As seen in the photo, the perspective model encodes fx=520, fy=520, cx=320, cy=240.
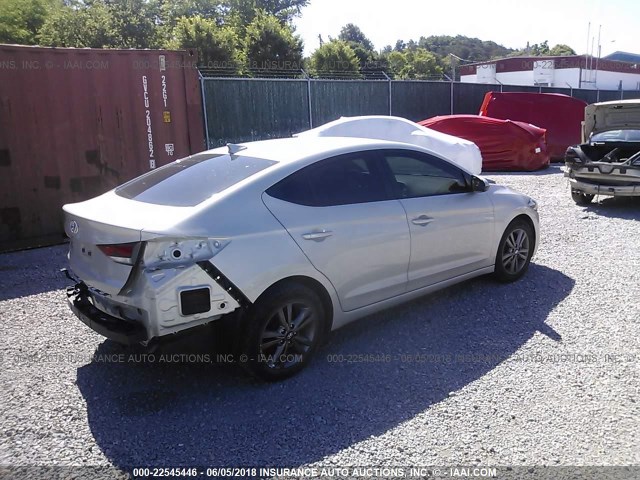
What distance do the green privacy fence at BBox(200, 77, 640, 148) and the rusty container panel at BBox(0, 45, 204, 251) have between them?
5109 mm

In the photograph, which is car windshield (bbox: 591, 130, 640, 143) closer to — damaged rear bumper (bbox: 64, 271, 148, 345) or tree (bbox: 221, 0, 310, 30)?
damaged rear bumper (bbox: 64, 271, 148, 345)

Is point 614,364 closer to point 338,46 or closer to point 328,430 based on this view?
point 328,430

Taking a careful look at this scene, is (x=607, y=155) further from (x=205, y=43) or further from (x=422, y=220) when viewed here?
(x=205, y=43)

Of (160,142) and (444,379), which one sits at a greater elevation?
(160,142)

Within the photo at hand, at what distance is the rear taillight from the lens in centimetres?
312

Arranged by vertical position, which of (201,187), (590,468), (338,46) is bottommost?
(590,468)

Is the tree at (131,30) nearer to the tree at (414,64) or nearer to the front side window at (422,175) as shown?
the front side window at (422,175)

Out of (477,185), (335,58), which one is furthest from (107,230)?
(335,58)

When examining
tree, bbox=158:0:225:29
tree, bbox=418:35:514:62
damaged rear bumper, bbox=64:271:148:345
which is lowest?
damaged rear bumper, bbox=64:271:148:345

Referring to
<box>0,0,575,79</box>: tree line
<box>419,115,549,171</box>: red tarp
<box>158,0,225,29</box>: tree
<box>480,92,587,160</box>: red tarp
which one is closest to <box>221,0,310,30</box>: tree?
<box>158,0,225,29</box>: tree

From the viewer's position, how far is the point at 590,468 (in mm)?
2721

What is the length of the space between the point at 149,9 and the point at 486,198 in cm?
4780

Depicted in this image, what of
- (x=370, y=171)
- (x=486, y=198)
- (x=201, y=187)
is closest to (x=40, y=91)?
(x=201, y=187)

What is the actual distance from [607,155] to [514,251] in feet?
16.7
